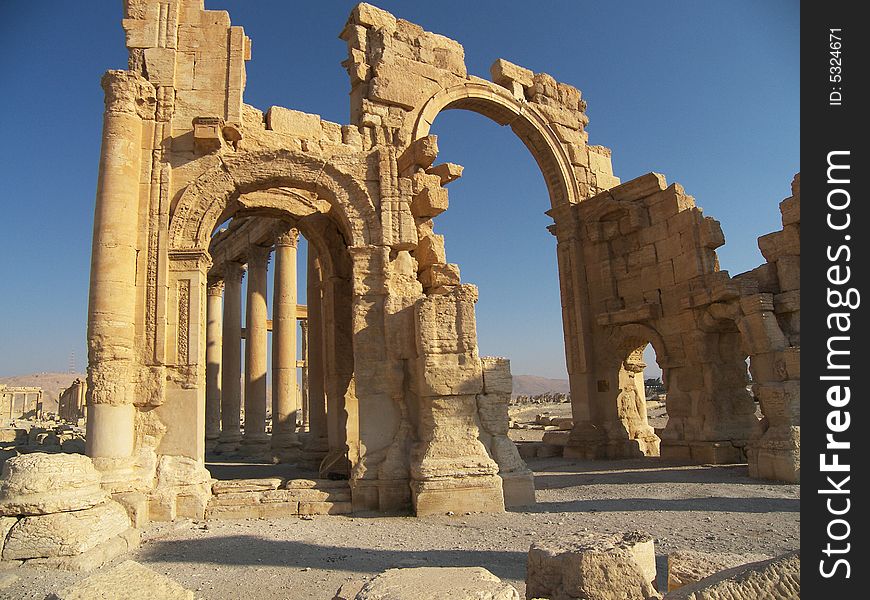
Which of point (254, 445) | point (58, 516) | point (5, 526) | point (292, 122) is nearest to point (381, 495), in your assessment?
point (58, 516)

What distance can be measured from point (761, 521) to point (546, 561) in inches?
167

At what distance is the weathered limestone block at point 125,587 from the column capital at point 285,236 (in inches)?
473

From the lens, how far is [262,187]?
935cm

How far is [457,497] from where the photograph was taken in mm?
7723

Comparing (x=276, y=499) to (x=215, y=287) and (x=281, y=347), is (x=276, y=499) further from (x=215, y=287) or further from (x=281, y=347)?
(x=215, y=287)

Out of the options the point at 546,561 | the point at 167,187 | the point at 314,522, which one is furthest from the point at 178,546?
the point at 167,187

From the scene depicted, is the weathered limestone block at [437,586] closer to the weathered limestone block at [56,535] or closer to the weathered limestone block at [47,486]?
the weathered limestone block at [56,535]

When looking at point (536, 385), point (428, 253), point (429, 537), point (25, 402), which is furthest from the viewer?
point (536, 385)

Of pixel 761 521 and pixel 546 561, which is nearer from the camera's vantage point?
pixel 546 561

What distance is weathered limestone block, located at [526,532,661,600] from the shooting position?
141 inches

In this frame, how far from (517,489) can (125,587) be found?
18.0ft

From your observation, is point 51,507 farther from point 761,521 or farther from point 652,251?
point 652,251
